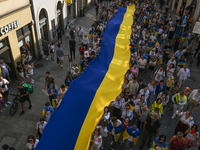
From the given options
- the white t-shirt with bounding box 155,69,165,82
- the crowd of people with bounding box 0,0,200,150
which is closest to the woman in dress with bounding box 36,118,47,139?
the crowd of people with bounding box 0,0,200,150

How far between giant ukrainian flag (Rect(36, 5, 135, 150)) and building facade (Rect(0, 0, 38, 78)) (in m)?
4.96

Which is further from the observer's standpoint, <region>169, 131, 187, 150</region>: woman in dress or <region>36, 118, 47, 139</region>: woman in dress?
<region>36, 118, 47, 139</region>: woman in dress

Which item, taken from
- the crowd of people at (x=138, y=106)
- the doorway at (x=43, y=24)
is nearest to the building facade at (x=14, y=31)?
the crowd of people at (x=138, y=106)

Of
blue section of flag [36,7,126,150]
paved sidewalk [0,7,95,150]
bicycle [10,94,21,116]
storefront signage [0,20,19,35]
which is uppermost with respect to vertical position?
storefront signage [0,20,19,35]

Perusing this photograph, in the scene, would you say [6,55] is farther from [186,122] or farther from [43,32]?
[186,122]

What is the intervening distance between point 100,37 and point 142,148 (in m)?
8.93

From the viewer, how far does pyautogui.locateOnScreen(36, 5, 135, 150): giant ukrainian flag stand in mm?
6188

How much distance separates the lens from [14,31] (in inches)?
427

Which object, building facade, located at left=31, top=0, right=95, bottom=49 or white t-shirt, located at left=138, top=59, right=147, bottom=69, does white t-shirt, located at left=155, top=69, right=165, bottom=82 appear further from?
building facade, located at left=31, top=0, right=95, bottom=49

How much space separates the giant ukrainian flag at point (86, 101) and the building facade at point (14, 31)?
4.96 meters

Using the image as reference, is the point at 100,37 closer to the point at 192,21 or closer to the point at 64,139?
the point at 64,139

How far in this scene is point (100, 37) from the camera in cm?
1381

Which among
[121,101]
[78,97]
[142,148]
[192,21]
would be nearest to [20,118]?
[78,97]

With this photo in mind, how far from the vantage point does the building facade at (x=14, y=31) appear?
32.7ft
